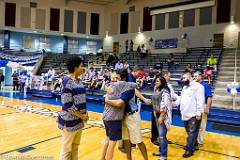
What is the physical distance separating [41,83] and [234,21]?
12578mm

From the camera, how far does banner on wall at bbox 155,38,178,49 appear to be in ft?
60.9

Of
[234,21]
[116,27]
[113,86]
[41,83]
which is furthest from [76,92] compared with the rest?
[116,27]

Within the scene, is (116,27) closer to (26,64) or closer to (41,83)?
(26,64)

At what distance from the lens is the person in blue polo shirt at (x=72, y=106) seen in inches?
104

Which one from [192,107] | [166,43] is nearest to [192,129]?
[192,107]

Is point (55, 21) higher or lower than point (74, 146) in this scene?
higher

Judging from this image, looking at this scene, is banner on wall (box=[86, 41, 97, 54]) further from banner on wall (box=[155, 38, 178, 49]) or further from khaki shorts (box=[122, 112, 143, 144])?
khaki shorts (box=[122, 112, 143, 144])

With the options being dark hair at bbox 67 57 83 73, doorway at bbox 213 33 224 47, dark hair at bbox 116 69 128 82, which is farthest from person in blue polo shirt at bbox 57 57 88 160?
doorway at bbox 213 33 224 47

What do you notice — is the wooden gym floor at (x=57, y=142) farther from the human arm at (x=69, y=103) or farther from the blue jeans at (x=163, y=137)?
the human arm at (x=69, y=103)

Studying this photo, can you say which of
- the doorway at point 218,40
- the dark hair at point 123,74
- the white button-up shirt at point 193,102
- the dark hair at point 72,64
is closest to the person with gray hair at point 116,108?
the dark hair at point 123,74

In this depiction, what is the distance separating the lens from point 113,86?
313cm

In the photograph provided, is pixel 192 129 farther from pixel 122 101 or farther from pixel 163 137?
pixel 122 101

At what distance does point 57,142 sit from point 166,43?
1550cm

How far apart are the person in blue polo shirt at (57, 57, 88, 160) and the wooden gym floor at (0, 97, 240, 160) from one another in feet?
3.82
